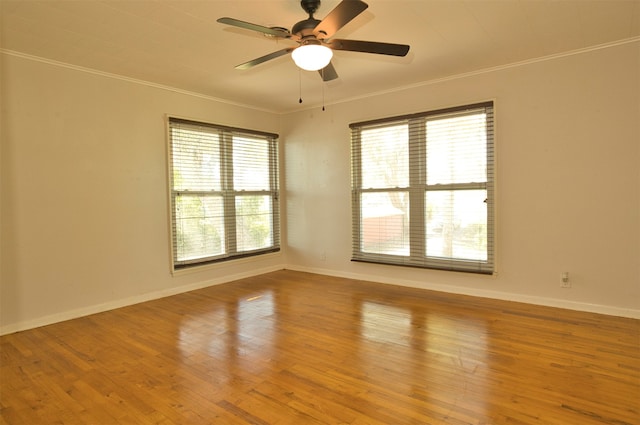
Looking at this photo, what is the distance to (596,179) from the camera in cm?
358

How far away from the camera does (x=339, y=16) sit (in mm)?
2086

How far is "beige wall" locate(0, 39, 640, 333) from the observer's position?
344 centimetres

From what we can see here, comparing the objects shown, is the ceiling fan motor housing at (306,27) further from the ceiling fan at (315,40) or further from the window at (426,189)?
the window at (426,189)

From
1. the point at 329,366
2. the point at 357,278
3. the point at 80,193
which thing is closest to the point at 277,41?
the point at 329,366

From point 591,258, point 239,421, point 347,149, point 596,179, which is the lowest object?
point 239,421

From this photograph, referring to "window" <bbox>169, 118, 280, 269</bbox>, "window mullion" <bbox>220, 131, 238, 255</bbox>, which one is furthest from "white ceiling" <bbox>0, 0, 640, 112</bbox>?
"window mullion" <bbox>220, 131, 238, 255</bbox>

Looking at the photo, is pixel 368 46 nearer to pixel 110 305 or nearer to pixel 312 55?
pixel 312 55

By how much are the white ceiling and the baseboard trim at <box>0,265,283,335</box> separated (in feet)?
8.13

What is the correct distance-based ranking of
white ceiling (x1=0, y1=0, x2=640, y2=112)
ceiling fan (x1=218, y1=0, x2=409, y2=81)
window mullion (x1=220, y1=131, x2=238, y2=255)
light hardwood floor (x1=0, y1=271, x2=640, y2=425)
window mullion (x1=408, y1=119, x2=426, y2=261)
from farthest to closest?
window mullion (x1=220, y1=131, x2=238, y2=255) → window mullion (x1=408, y1=119, x2=426, y2=261) → white ceiling (x1=0, y1=0, x2=640, y2=112) → ceiling fan (x1=218, y1=0, x2=409, y2=81) → light hardwood floor (x1=0, y1=271, x2=640, y2=425)

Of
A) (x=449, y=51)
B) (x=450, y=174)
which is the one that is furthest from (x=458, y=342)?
(x=449, y=51)

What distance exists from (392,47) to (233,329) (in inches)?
105

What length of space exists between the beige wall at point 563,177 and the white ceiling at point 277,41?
28 centimetres

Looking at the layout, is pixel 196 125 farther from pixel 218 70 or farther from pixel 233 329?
pixel 233 329

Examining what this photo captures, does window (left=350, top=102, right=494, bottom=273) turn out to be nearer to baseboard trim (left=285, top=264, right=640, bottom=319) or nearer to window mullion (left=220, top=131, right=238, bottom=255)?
A: baseboard trim (left=285, top=264, right=640, bottom=319)
